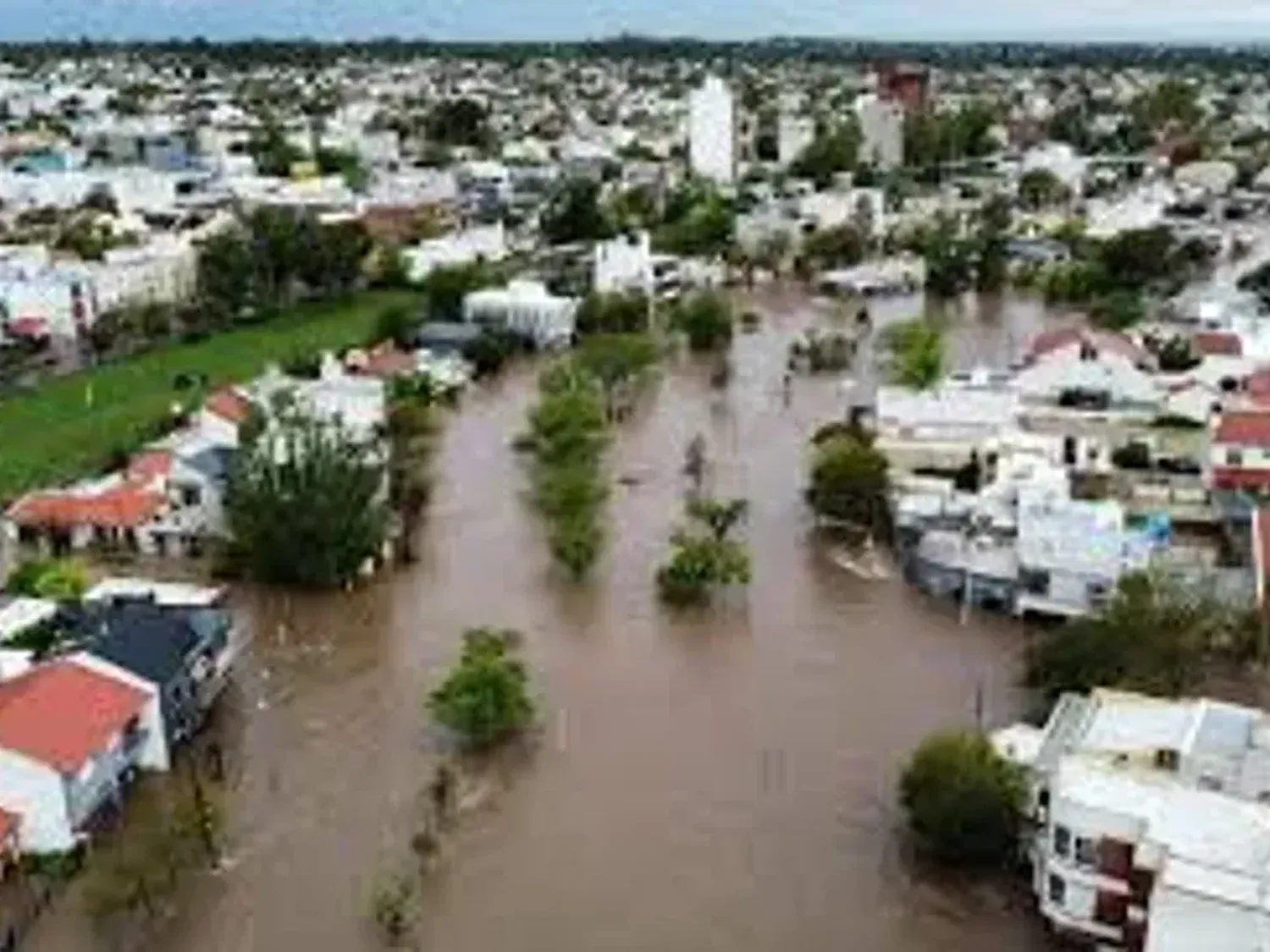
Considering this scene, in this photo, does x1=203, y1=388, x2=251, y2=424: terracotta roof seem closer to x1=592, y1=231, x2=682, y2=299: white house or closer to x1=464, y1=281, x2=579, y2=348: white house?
x1=464, y1=281, x2=579, y2=348: white house

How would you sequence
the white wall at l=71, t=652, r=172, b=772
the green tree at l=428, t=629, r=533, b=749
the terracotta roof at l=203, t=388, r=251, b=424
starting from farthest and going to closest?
the terracotta roof at l=203, t=388, r=251, b=424, the green tree at l=428, t=629, r=533, b=749, the white wall at l=71, t=652, r=172, b=772

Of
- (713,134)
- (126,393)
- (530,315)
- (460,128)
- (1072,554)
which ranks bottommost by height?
(126,393)

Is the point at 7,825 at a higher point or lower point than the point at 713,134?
lower

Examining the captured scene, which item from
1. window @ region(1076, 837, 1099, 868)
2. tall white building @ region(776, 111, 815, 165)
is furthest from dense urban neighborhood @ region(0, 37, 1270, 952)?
tall white building @ region(776, 111, 815, 165)

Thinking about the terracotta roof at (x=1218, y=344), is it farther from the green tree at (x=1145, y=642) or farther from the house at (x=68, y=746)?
the house at (x=68, y=746)

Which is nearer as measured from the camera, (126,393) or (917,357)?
(917,357)

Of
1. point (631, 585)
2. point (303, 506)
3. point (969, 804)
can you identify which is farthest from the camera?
point (631, 585)

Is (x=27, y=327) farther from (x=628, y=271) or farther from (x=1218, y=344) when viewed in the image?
(x=1218, y=344)

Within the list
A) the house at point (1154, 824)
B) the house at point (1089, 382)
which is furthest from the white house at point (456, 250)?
the house at point (1154, 824)

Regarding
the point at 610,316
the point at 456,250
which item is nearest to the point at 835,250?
the point at 456,250
